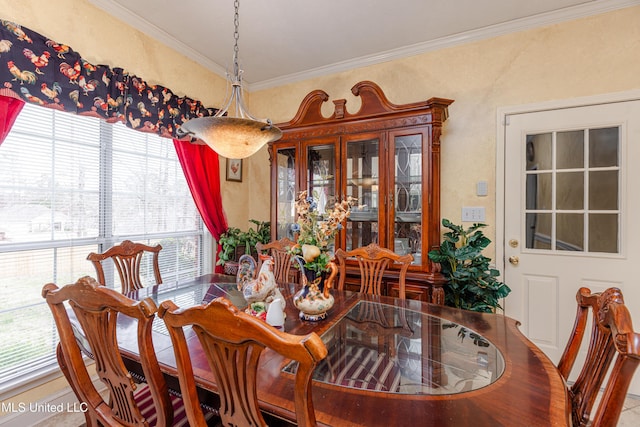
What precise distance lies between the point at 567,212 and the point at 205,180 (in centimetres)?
304

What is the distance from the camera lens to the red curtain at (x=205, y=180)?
2.69m

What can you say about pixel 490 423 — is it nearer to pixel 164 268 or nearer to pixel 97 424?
pixel 97 424

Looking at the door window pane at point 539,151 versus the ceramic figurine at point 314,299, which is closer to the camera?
the ceramic figurine at point 314,299

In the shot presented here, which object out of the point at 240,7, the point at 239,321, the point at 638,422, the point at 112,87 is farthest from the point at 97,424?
the point at 638,422

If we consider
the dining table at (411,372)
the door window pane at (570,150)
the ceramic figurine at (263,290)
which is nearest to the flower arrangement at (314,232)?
the ceramic figurine at (263,290)

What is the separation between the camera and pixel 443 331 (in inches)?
50.5

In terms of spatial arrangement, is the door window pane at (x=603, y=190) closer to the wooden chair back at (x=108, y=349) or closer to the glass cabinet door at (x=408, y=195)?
the glass cabinet door at (x=408, y=195)

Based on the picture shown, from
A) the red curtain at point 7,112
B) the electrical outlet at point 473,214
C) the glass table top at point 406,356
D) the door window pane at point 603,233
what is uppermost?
the red curtain at point 7,112

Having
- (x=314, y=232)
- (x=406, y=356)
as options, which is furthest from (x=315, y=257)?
(x=406, y=356)

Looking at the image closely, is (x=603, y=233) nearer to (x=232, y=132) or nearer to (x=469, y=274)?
(x=469, y=274)

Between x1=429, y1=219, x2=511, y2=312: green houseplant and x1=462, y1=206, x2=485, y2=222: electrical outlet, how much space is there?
22 cm

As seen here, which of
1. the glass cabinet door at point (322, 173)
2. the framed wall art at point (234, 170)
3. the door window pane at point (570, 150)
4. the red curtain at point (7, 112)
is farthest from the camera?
the framed wall art at point (234, 170)

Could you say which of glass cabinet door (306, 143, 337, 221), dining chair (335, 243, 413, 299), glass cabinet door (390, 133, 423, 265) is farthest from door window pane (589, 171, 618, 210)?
glass cabinet door (306, 143, 337, 221)

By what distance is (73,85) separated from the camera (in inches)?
72.8
